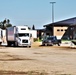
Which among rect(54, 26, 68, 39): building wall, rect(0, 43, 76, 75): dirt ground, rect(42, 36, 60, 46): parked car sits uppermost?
rect(54, 26, 68, 39): building wall

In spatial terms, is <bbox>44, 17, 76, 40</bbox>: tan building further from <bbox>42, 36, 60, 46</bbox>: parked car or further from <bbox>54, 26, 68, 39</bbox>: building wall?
<bbox>42, 36, 60, 46</bbox>: parked car

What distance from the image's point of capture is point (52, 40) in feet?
Result: 205

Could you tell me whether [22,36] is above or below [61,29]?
below

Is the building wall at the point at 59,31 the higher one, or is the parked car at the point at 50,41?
the building wall at the point at 59,31

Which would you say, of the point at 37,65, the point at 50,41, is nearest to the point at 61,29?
the point at 50,41

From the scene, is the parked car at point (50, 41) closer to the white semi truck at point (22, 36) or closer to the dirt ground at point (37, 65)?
the white semi truck at point (22, 36)

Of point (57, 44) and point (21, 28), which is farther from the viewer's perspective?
point (57, 44)

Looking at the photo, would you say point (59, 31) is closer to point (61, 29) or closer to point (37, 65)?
point (61, 29)

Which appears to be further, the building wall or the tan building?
the building wall

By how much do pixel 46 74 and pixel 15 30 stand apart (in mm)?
43001

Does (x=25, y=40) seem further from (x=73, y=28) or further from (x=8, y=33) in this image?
(x=73, y=28)

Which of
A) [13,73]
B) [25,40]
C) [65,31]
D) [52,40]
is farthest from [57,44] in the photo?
[65,31]

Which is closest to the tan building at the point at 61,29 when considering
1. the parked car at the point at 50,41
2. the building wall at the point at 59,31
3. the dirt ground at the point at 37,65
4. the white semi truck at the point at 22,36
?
the building wall at the point at 59,31

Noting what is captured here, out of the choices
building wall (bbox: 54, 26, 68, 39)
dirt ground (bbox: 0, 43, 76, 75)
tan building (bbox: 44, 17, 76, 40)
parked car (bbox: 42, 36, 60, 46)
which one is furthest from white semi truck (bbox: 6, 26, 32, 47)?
building wall (bbox: 54, 26, 68, 39)
